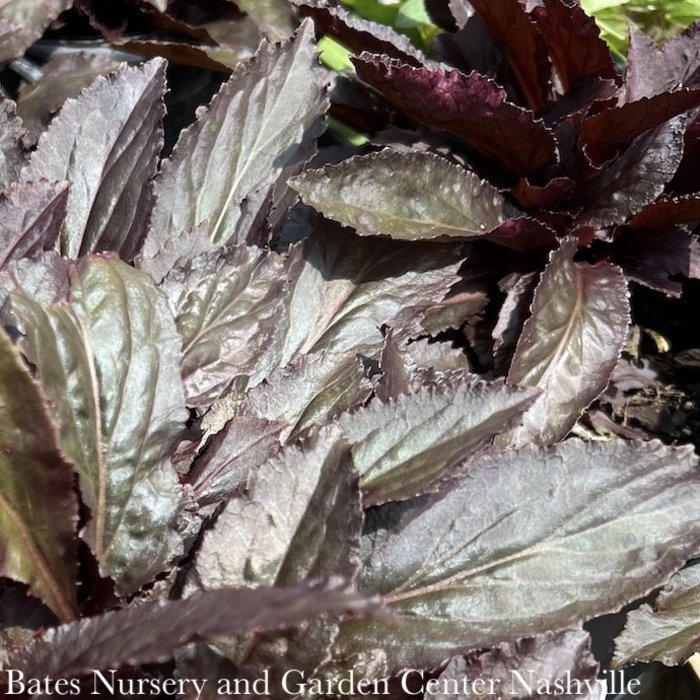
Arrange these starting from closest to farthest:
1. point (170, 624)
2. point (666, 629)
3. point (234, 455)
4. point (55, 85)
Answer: point (170, 624)
point (234, 455)
point (666, 629)
point (55, 85)

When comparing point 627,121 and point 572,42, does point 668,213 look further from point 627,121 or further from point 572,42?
point 572,42

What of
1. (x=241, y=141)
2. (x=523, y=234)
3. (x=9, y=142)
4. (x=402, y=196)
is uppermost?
(x=9, y=142)

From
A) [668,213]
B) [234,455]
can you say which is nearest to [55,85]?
[234,455]

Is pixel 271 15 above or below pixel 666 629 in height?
above

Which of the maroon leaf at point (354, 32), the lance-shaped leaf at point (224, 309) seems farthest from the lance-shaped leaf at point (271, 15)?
the lance-shaped leaf at point (224, 309)

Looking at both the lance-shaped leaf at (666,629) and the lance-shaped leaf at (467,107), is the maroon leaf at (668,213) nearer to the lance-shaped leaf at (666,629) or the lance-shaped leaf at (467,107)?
the lance-shaped leaf at (467,107)

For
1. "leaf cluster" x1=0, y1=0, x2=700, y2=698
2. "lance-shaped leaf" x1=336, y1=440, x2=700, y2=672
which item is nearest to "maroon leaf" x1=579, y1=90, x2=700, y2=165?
"leaf cluster" x1=0, y1=0, x2=700, y2=698

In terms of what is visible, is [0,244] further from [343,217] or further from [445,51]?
[445,51]
